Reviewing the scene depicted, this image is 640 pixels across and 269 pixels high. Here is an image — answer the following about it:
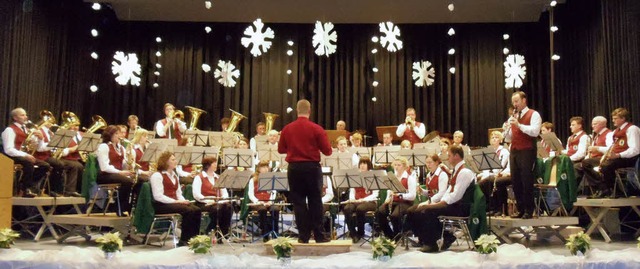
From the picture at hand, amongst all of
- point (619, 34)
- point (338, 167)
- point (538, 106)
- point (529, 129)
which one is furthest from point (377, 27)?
point (529, 129)

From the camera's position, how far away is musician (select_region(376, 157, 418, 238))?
8266 millimetres

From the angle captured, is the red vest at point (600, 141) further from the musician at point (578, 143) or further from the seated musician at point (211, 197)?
the seated musician at point (211, 197)

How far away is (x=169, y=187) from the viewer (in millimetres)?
8031

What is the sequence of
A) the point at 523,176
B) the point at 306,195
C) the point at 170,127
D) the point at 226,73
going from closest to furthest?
the point at 306,195 < the point at 523,176 < the point at 170,127 < the point at 226,73

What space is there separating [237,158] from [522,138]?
3886 millimetres

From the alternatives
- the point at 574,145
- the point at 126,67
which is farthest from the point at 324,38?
the point at 574,145

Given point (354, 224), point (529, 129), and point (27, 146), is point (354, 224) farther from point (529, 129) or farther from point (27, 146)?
point (27, 146)

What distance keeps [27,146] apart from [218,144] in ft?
9.61

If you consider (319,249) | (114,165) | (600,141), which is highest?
(600,141)

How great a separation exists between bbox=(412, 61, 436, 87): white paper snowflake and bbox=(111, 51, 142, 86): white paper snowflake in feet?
21.0

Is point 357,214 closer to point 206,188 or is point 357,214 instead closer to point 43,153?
point 206,188

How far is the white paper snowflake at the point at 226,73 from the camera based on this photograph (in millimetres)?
14562

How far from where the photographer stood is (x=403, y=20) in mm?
14445

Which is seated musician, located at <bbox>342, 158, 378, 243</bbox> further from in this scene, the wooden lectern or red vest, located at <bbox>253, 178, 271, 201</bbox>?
the wooden lectern
